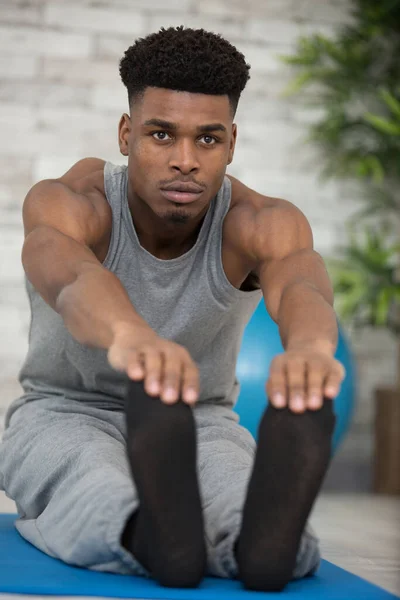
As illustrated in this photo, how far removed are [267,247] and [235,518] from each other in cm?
56

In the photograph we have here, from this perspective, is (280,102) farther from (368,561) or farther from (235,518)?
(235,518)

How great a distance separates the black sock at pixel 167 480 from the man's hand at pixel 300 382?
13 cm

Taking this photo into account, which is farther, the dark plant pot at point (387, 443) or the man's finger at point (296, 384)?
the dark plant pot at point (387, 443)

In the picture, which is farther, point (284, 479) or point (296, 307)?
point (296, 307)

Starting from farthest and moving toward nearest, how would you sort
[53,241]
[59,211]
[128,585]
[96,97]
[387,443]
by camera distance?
1. [96,97]
2. [387,443]
3. [59,211]
4. [53,241]
5. [128,585]

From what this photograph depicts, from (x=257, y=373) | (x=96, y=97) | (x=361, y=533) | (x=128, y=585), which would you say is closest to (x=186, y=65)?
(x=128, y=585)

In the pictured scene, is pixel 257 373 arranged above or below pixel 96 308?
below

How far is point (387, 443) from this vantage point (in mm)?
3895

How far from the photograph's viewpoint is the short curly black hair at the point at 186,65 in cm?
174

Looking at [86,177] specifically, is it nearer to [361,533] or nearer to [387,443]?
[361,533]

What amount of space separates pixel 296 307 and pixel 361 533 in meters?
1.21

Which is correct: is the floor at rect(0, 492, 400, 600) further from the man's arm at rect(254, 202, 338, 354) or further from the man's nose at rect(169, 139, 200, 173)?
the man's nose at rect(169, 139, 200, 173)

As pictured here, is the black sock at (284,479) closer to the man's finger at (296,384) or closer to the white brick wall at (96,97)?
the man's finger at (296,384)

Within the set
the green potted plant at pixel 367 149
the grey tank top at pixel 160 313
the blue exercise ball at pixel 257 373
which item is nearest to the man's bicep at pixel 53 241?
the grey tank top at pixel 160 313
